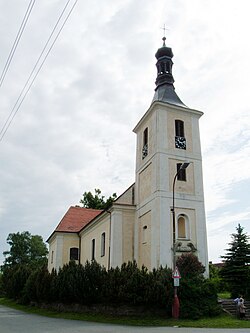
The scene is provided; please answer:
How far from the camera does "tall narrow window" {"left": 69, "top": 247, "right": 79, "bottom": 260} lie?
38406mm

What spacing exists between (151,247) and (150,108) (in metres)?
10.3

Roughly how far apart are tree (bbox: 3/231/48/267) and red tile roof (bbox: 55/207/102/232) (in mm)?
35879

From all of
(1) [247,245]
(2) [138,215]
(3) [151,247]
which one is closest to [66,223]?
(2) [138,215]

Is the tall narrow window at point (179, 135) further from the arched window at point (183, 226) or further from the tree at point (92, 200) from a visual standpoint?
the tree at point (92, 200)

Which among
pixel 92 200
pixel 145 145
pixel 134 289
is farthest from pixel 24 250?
pixel 134 289

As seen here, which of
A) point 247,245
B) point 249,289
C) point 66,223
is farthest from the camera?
point 66,223

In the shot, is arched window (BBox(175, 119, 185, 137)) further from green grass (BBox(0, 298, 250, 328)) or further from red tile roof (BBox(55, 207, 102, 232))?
red tile roof (BBox(55, 207, 102, 232))

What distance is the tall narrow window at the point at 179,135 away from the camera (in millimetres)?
26422

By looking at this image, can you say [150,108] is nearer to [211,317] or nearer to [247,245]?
[247,245]

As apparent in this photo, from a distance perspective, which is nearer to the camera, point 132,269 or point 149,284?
point 149,284

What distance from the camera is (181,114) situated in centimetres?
2744

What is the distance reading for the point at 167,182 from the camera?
24.6 m

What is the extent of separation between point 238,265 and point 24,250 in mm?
59552

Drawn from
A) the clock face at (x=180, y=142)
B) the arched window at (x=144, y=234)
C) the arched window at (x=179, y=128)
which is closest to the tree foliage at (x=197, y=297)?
the arched window at (x=144, y=234)
